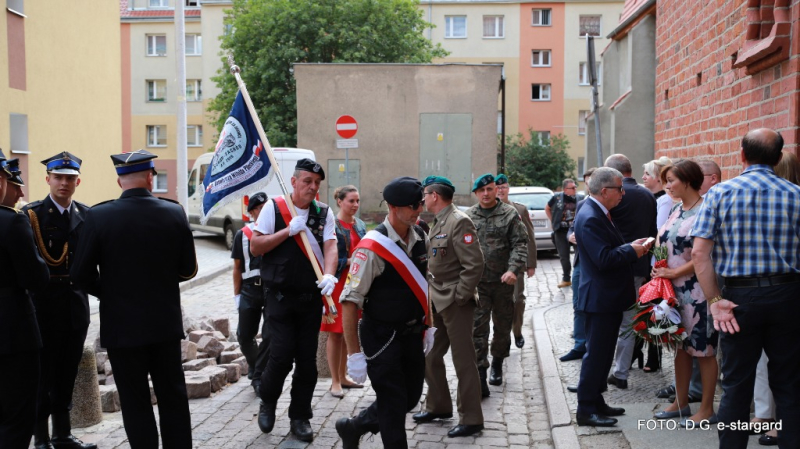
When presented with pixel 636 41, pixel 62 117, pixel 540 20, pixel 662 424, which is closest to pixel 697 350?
pixel 662 424

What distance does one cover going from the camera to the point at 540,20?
51.3m

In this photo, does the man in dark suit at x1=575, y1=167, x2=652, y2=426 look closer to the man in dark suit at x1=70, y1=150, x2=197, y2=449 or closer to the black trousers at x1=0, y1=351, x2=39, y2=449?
the man in dark suit at x1=70, y1=150, x2=197, y2=449

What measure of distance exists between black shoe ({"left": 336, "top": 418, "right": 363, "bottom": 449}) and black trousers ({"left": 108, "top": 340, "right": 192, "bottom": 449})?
1.01 metres

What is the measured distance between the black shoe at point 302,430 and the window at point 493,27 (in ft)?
156

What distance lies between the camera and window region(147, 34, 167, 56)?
173 feet

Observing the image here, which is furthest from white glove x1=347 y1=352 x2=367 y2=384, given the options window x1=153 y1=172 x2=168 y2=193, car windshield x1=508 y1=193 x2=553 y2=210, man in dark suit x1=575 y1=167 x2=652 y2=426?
window x1=153 y1=172 x2=168 y2=193

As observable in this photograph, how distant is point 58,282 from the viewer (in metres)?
5.77

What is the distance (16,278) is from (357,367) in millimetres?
2078

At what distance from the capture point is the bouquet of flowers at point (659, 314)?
601 cm

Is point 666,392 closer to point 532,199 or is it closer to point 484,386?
point 484,386

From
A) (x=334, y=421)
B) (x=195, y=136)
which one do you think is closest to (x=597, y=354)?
(x=334, y=421)

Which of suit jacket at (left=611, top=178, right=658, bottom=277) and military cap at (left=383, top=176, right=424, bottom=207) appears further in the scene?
suit jacket at (left=611, top=178, right=658, bottom=277)

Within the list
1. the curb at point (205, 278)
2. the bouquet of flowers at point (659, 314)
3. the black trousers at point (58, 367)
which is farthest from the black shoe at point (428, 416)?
the curb at point (205, 278)

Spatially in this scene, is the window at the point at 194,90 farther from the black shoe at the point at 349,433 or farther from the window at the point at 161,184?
the black shoe at the point at 349,433
